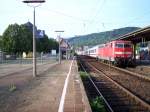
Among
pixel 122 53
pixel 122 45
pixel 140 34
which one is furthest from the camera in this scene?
pixel 122 53

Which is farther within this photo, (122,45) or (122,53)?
(122,53)

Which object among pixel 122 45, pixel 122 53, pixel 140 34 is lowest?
Answer: pixel 122 53

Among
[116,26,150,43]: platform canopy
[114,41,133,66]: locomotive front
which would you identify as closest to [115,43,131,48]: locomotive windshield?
[114,41,133,66]: locomotive front

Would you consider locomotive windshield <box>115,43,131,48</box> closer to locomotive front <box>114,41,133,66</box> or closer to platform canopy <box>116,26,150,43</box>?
locomotive front <box>114,41,133,66</box>

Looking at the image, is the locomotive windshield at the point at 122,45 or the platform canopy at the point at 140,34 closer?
the platform canopy at the point at 140,34

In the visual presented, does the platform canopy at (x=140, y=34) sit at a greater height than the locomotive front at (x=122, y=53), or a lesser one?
greater

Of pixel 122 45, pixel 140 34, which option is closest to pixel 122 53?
pixel 122 45

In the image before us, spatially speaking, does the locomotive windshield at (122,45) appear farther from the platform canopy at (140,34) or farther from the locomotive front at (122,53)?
the platform canopy at (140,34)

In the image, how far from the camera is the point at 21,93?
54.8 feet

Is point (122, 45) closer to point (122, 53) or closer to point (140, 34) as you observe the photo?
point (122, 53)

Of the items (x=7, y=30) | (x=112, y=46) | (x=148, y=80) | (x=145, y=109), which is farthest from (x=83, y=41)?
(x=145, y=109)

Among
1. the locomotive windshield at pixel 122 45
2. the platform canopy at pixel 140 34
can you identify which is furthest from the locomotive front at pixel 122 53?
the platform canopy at pixel 140 34

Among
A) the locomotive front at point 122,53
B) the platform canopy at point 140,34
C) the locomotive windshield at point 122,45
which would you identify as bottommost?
the locomotive front at point 122,53

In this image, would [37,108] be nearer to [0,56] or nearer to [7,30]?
[0,56]
